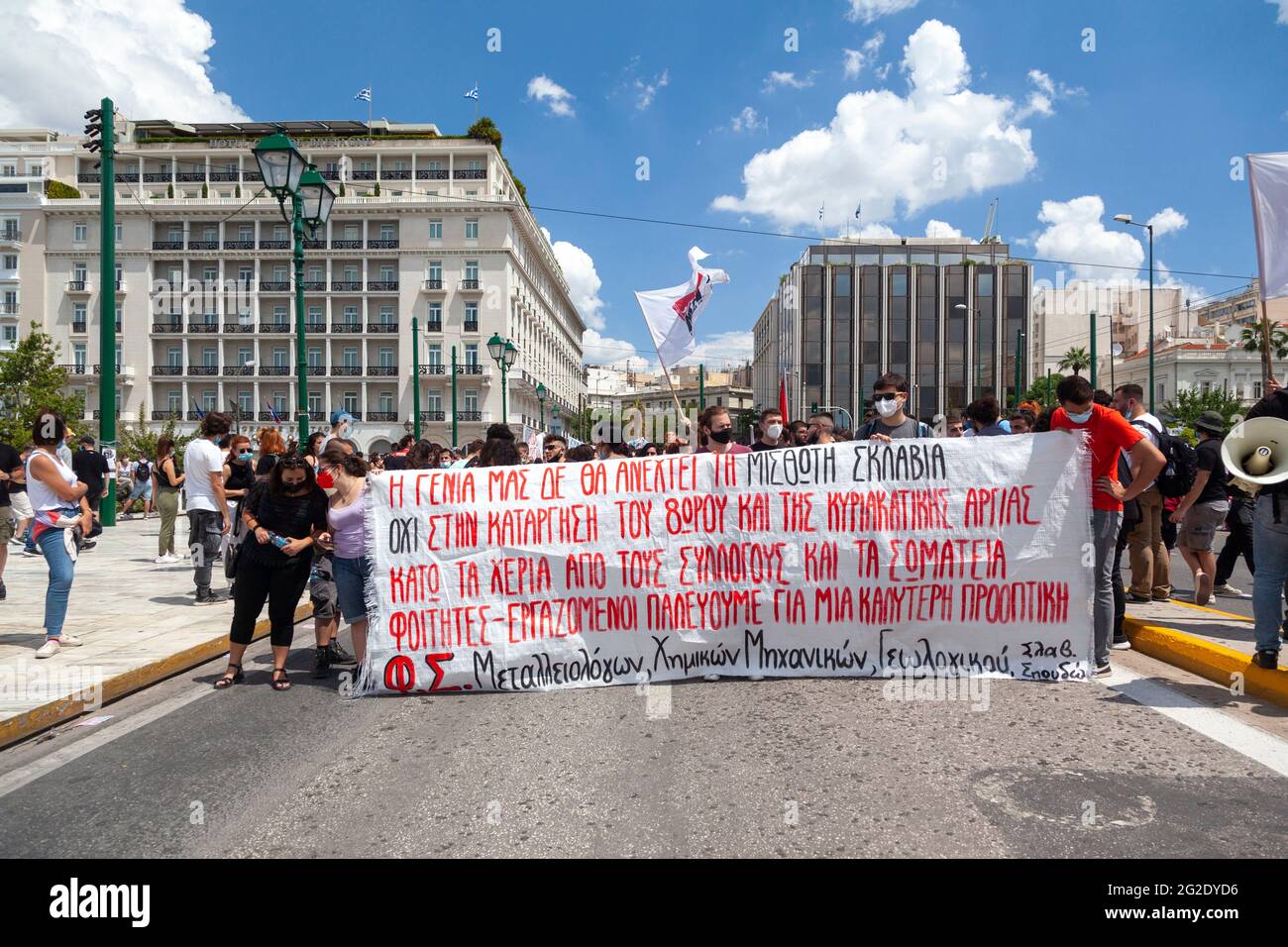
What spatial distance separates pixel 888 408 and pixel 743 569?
5.46ft

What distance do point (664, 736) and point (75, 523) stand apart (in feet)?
16.5

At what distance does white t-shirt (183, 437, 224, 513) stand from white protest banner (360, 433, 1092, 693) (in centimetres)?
409

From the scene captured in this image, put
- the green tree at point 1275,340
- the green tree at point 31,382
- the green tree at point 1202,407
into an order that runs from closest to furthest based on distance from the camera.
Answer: the green tree at point 31,382
the green tree at point 1275,340
the green tree at point 1202,407

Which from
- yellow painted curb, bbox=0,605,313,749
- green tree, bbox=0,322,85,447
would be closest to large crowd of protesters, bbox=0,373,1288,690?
yellow painted curb, bbox=0,605,313,749

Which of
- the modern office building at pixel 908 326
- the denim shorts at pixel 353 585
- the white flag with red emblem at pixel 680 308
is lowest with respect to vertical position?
the denim shorts at pixel 353 585

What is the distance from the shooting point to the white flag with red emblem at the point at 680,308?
458 inches

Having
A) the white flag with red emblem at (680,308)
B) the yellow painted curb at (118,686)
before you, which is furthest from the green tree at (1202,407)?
the yellow painted curb at (118,686)

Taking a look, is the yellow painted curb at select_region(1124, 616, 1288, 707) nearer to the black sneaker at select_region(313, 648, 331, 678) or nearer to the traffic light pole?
the black sneaker at select_region(313, 648, 331, 678)

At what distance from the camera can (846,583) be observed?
19.1ft

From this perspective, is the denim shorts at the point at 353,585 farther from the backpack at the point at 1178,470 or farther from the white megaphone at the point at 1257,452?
the backpack at the point at 1178,470

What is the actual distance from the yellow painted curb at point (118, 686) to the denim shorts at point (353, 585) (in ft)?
2.61

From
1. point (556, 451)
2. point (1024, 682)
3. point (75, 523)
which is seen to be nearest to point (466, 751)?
point (1024, 682)

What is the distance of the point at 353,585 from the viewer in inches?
240

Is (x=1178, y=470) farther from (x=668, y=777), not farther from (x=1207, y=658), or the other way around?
(x=668, y=777)
